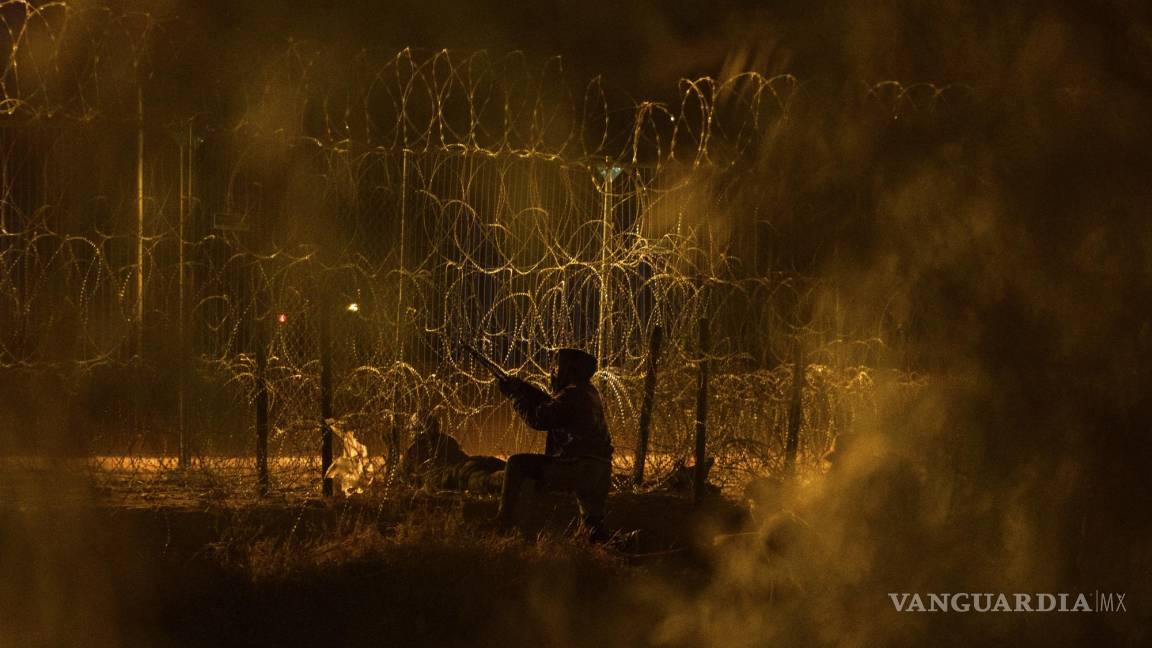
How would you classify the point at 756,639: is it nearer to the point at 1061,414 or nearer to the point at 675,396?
the point at 1061,414

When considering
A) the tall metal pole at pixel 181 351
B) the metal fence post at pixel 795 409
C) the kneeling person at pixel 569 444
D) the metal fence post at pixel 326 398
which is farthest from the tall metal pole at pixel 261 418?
the metal fence post at pixel 795 409

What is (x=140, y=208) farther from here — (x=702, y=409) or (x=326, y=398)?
(x=702, y=409)

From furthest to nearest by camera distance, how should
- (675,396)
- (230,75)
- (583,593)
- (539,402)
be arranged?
(675,396) < (230,75) < (539,402) < (583,593)

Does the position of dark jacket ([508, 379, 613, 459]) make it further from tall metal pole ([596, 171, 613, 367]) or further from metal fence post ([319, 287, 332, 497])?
tall metal pole ([596, 171, 613, 367])

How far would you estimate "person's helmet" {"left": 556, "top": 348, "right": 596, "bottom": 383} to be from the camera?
6477 mm

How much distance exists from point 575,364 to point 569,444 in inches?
18.9

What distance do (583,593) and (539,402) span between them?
1.52m

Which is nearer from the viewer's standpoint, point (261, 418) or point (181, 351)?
point (261, 418)

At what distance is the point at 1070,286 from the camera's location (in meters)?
4.88

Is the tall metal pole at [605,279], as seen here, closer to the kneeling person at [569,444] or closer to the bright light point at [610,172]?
the bright light point at [610,172]

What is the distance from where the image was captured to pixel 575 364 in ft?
21.2

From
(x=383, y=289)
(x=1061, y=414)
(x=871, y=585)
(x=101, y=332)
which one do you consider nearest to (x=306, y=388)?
(x=383, y=289)

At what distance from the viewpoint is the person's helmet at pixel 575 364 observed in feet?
21.2

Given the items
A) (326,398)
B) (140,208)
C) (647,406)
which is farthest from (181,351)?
(647,406)
